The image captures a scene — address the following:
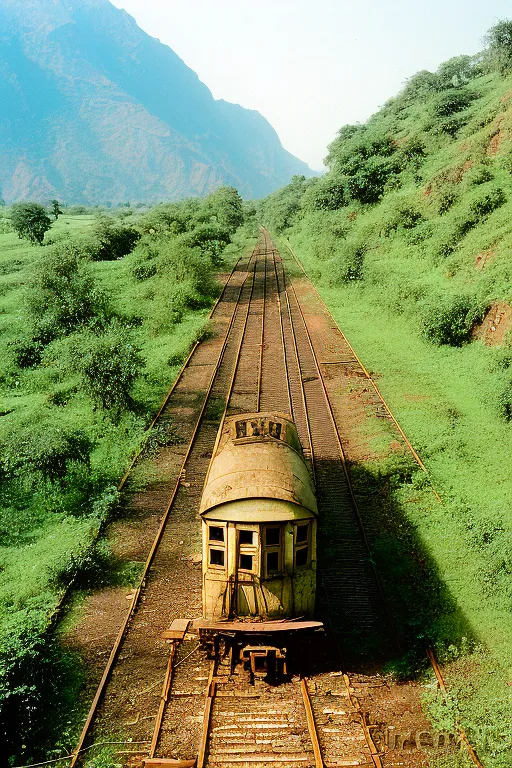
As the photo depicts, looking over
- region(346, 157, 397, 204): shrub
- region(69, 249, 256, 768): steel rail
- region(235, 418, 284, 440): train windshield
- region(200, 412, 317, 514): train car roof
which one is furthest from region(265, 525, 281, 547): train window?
region(346, 157, 397, 204): shrub

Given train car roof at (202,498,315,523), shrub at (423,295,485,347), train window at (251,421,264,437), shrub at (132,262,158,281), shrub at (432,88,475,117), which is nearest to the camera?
train car roof at (202,498,315,523)

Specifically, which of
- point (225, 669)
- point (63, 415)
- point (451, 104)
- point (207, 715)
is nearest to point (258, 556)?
point (225, 669)

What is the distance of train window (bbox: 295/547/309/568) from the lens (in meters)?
8.79

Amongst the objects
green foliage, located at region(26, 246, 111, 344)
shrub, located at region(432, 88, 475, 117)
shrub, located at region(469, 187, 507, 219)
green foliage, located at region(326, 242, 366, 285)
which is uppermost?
shrub, located at region(432, 88, 475, 117)

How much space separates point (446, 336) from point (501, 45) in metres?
39.0

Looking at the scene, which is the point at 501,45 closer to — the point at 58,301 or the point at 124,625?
the point at 58,301

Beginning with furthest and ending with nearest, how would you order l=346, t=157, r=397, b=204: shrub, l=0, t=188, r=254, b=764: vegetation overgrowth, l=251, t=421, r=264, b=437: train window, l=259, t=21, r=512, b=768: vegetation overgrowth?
l=346, t=157, r=397, b=204: shrub, l=251, t=421, r=264, b=437: train window, l=259, t=21, r=512, b=768: vegetation overgrowth, l=0, t=188, r=254, b=764: vegetation overgrowth

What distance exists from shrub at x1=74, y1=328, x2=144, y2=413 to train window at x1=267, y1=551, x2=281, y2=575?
10.3 metres

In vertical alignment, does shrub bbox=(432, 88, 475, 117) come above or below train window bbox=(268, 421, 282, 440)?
above

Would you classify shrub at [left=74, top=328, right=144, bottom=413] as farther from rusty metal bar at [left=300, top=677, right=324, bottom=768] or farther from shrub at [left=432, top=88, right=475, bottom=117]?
shrub at [left=432, top=88, right=475, bottom=117]

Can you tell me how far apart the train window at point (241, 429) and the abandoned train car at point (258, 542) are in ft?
3.60

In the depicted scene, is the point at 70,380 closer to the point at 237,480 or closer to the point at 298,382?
the point at 298,382

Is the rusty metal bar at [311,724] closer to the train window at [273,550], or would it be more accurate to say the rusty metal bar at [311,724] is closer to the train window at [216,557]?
the train window at [273,550]

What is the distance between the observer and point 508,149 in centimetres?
2784
